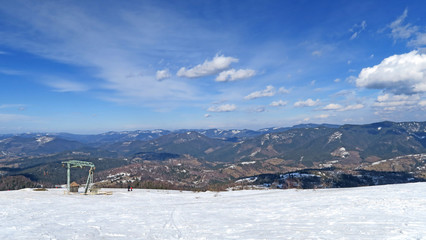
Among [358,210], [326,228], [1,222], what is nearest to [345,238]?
[326,228]

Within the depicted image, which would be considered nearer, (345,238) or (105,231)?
A: (345,238)

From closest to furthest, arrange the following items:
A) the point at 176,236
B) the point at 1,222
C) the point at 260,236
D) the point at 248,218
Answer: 1. the point at 260,236
2. the point at 176,236
3. the point at 1,222
4. the point at 248,218

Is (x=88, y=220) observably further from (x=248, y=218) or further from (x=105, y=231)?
(x=248, y=218)

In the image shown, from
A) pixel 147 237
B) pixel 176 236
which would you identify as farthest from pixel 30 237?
pixel 176 236

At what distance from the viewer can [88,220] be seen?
26.5m

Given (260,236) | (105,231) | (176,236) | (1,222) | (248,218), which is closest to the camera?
(260,236)

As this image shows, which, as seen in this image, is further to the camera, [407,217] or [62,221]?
[62,221]

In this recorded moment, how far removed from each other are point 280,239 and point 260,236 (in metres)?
1.86

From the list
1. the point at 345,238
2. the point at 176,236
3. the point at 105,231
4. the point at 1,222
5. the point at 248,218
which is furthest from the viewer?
the point at 248,218

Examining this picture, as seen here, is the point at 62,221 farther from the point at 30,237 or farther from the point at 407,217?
the point at 407,217

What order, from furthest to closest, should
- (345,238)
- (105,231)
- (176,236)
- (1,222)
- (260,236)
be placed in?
(1,222) → (105,231) → (176,236) → (260,236) → (345,238)

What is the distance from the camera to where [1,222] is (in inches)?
982

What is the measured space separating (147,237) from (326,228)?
1529cm

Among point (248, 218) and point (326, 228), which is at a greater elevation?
point (326, 228)
